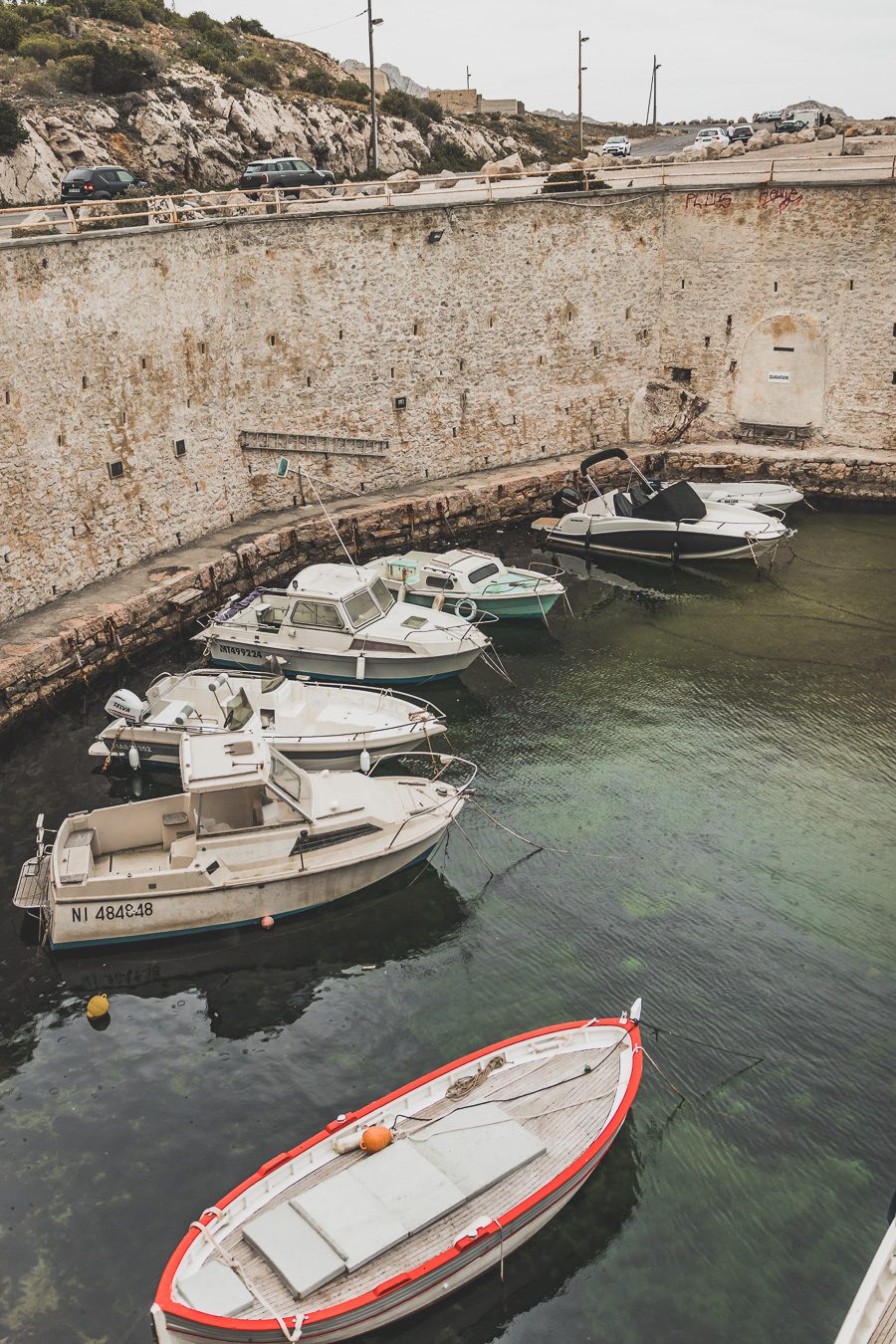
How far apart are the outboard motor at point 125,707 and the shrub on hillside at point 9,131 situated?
2325cm

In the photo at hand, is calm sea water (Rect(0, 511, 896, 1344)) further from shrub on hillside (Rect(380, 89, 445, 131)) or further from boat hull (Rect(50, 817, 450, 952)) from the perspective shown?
shrub on hillside (Rect(380, 89, 445, 131))

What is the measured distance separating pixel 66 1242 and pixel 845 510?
82.8ft

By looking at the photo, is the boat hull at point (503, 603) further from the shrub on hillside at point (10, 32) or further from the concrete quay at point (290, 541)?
the shrub on hillside at point (10, 32)

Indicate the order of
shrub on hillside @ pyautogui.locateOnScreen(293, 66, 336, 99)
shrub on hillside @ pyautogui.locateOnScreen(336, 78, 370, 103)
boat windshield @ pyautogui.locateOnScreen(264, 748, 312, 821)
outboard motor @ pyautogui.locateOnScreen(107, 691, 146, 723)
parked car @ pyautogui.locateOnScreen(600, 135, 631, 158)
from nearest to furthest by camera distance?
boat windshield @ pyautogui.locateOnScreen(264, 748, 312, 821) → outboard motor @ pyautogui.locateOnScreen(107, 691, 146, 723) → shrub on hillside @ pyautogui.locateOnScreen(293, 66, 336, 99) → shrub on hillside @ pyautogui.locateOnScreen(336, 78, 370, 103) → parked car @ pyautogui.locateOnScreen(600, 135, 631, 158)

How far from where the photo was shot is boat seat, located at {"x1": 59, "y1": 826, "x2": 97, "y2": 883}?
43.8ft

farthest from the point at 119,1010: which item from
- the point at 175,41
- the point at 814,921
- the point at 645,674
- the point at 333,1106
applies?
the point at 175,41

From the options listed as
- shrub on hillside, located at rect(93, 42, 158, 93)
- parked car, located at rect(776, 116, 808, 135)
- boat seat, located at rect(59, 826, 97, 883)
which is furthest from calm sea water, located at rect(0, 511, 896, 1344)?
parked car, located at rect(776, 116, 808, 135)

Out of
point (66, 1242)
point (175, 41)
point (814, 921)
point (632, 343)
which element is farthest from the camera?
point (175, 41)

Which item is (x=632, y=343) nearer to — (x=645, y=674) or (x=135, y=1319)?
(x=645, y=674)

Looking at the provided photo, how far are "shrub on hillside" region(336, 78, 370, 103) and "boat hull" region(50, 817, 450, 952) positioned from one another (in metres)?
48.3

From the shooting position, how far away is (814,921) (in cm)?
1370

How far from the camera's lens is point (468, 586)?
22.0 meters

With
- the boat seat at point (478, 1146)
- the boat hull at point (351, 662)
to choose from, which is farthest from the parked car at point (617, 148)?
the boat seat at point (478, 1146)

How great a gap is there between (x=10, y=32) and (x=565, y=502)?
33812mm
